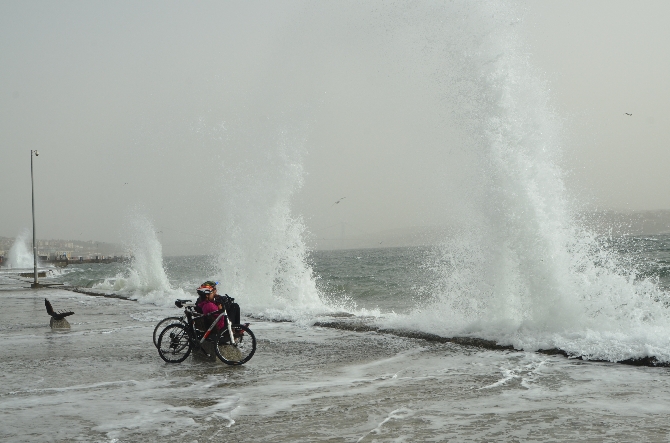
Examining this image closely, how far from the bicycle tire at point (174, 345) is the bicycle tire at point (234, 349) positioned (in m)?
0.65

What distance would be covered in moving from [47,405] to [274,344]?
18.4ft

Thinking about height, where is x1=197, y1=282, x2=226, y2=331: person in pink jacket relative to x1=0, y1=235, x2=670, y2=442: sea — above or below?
above

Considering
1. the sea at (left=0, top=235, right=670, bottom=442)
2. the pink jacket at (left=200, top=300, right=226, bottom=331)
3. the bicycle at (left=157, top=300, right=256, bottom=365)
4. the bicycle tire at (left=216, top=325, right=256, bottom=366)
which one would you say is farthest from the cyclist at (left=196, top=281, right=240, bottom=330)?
the sea at (left=0, top=235, right=670, bottom=442)

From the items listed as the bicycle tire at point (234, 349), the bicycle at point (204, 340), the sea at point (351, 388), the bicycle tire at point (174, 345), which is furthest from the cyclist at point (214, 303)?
the sea at point (351, 388)

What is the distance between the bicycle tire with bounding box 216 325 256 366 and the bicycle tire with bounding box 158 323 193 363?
651 millimetres

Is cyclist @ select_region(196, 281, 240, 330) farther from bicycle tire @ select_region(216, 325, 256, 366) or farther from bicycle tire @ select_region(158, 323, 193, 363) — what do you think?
bicycle tire @ select_region(158, 323, 193, 363)

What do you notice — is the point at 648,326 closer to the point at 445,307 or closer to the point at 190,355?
the point at 445,307

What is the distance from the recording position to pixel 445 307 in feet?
51.3

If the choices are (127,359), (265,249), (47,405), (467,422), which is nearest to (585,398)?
(467,422)

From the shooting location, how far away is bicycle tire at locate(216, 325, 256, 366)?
409 inches

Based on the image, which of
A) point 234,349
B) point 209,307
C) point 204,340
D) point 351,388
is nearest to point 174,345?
point 204,340

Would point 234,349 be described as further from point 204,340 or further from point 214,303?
point 214,303

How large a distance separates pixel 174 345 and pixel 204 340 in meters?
0.58

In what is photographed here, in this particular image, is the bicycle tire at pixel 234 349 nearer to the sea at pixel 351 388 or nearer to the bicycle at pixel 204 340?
the bicycle at pixel 204 340
